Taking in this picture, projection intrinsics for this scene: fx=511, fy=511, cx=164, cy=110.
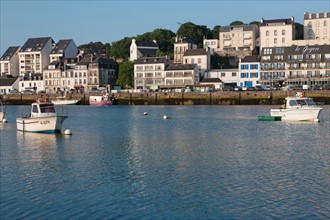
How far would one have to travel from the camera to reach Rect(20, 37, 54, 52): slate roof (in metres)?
124

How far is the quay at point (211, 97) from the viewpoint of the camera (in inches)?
3041

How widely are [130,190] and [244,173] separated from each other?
5.79 m

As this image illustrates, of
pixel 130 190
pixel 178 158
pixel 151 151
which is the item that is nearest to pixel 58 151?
pixel 151 151

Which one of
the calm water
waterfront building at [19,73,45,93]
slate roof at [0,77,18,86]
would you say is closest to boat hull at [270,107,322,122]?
the calm water

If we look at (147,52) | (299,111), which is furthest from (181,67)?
(299,111)

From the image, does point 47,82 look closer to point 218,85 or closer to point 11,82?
point 11,82

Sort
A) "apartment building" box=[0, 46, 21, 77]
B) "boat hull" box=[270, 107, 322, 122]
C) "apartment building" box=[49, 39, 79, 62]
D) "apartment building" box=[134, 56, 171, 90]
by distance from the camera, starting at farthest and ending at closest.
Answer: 1. "apartment building" box=[0, 46, 21, 77]
2. "apartment building" box=[49, 39, 79, 62]
3. "apartment building" box=[134, 56, 171, 90]
4. "boat hull" box=[270, 107, 322, 122]

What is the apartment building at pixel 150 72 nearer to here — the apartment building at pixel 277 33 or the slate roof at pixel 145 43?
the slate roof at pixel 145 43

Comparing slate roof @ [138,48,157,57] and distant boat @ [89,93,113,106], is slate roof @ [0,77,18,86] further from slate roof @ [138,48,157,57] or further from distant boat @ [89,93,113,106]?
distant boat @ [89,93,113,106]

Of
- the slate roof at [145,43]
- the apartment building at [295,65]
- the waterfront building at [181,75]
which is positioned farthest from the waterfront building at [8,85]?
the apartment building at [295,65]

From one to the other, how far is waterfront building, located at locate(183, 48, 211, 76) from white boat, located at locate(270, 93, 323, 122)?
163ft

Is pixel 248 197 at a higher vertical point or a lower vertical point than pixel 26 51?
lower

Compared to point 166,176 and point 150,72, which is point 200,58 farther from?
point 166,176

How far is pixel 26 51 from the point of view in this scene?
124188mm
